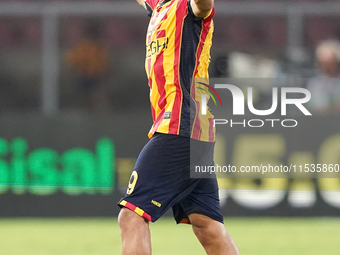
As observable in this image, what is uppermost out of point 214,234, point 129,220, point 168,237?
point 129,220

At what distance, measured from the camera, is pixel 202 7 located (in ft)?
12.1

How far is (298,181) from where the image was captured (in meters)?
7.73

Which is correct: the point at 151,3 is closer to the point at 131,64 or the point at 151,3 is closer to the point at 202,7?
the point at 202,7

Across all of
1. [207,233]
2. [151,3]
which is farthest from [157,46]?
[207,233]

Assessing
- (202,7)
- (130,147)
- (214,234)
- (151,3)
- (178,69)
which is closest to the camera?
(202,7)

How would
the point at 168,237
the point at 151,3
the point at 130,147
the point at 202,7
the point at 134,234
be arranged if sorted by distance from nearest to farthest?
the point at 134,234
the point at 202,7
the point at 151,3
the point at 168,237
the point at 130,147

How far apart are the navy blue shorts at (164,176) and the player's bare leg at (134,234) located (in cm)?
4

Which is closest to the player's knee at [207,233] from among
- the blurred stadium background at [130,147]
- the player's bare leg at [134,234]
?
the player's bare leg at [134,234]

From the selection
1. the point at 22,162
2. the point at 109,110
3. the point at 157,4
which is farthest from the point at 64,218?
the point at 157,4

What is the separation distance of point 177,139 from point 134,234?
618 mm

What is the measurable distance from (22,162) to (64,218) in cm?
87

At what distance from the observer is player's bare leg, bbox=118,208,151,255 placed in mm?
A: 3545

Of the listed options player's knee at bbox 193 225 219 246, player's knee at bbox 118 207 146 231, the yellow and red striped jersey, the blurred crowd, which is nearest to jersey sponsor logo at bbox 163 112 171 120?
the yellow and red striped jersey

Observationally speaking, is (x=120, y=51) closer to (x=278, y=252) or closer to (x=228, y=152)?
(x=228, y=152)
